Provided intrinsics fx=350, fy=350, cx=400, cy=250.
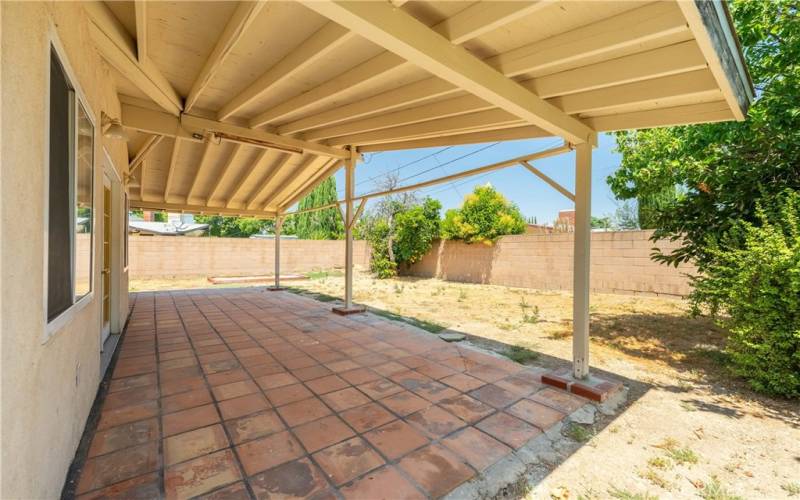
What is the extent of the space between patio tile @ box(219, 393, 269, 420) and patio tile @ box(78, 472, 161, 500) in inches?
26.7

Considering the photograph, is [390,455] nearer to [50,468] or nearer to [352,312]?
[50,468]

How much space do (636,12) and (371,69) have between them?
1760 millimetres

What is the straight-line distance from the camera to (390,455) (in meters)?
Answer: 2.07

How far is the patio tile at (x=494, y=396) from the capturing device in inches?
109

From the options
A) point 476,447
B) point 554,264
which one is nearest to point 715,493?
point 476,447

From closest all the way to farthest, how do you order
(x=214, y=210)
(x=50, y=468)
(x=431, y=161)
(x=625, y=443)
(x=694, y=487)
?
(x=50, y=468), (x=694, y=487), (x=625, y=443), (x=214, y=210), (x=431, y=161)

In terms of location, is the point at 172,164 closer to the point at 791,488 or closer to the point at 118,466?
the point at 118,466

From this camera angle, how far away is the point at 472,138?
4074 millimetres

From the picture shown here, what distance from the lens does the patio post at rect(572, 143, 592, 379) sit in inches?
122

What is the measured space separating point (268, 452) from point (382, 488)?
759 millimetres

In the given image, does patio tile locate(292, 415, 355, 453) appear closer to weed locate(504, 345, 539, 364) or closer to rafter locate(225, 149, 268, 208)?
weed locate(504, 345, 539, 364)

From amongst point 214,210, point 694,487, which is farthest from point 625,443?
point 214,210

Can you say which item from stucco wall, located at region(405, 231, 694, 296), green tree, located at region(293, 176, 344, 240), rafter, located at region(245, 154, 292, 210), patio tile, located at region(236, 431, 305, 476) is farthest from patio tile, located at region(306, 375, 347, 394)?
green tree, located at region(293, 176, 344, 240)

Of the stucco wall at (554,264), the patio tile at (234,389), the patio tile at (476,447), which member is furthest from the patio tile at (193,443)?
the stucco wall at (554,264)
